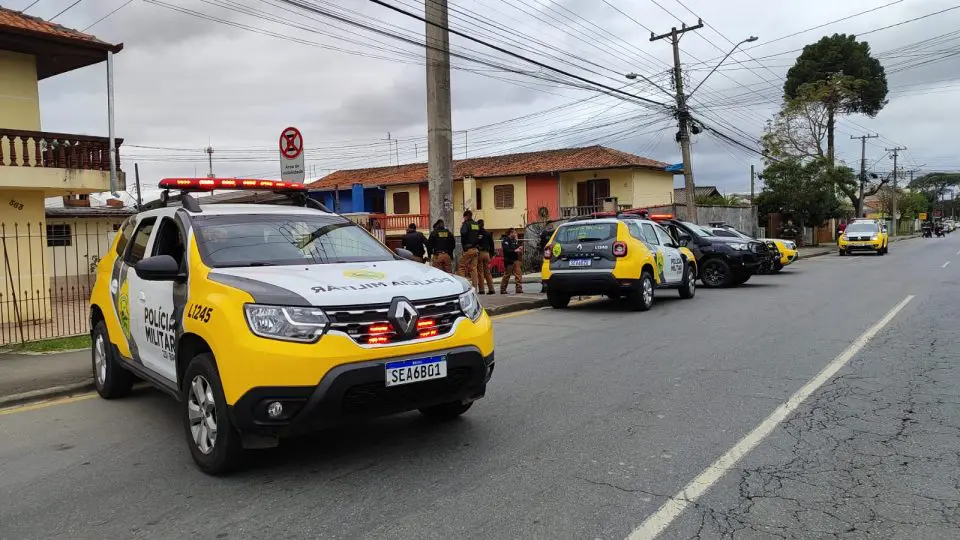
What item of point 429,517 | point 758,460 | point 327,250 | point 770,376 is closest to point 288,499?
point 429,517

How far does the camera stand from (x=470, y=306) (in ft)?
15.0

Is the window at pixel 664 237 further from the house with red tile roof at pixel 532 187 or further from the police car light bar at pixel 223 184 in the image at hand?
the house with red tile roof at pixel 532 187

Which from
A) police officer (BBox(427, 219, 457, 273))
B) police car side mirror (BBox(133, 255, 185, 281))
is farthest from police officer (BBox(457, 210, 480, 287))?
police car side mirror (BBox(133, 255, 185, 281))

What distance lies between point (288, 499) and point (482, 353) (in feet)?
4.75

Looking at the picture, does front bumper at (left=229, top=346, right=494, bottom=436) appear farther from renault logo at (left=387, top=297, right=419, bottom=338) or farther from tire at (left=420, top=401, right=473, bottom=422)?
tire at (left=420, top=401, right=473, bottom=422)

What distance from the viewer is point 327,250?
515 cm

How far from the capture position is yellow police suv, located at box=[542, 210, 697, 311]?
1156 centimetres

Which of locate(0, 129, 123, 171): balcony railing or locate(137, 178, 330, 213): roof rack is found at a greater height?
locate(0, 129, 123, 171): balcony railing

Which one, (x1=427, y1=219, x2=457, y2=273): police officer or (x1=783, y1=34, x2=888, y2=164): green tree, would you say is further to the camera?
(x1=783, y1=34, x2=888, y2=164): green tree

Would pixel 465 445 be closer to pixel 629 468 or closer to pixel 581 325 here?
pixel 629 468

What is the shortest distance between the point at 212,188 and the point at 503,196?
33630 mm

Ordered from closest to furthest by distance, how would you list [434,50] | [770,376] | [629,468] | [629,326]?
1. [629,468]
2. [770,376]
3. [629,326]
4. [434,50]

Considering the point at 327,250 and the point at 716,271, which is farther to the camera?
the point at 716,271

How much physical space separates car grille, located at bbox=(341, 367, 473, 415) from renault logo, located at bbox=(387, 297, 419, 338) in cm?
32
